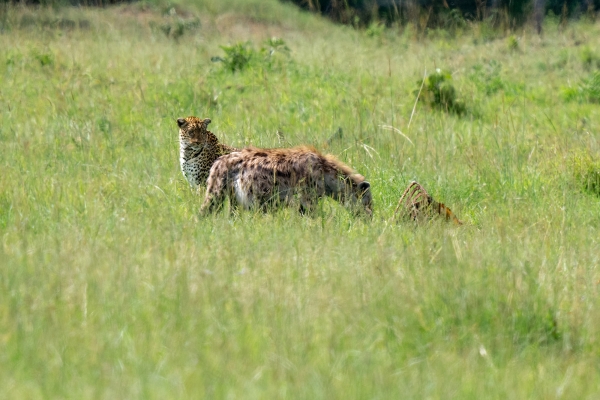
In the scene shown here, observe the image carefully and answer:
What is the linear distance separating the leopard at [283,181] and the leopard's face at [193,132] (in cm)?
81

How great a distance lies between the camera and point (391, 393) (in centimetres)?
356

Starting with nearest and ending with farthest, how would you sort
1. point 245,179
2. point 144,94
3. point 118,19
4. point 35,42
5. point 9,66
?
1. point 245,179
2. point 144,94
3. point 9,66
4. point 35,42
5. point 118,19

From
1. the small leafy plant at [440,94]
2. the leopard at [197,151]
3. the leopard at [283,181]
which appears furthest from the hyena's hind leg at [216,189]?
the small leafy plant at [440,94]

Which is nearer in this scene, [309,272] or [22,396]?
[22,396]

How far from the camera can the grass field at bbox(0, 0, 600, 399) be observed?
149 inches

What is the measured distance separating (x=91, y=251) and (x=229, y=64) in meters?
7.47

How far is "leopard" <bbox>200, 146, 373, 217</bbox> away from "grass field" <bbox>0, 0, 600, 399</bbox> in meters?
0.15

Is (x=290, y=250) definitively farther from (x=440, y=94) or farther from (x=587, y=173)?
(x=440, y=94)

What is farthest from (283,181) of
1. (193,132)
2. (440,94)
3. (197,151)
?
(440,94)

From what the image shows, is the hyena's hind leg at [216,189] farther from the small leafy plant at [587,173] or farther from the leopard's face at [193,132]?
the small leafy plant at [587,173]

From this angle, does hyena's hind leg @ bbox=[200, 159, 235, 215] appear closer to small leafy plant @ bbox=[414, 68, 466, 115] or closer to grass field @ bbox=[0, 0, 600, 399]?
grass field @ bbox=[0, 0, 600, 399]

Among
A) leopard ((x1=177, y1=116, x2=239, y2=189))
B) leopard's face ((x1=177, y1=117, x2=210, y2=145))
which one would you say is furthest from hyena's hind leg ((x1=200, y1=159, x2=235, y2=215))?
leopard's face ((x1=177, y1=117, x2=210, y2=145))

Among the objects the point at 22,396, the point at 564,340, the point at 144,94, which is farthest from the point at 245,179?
the point at 144,94

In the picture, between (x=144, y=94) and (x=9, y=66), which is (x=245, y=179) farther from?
(x=9, y=66)
